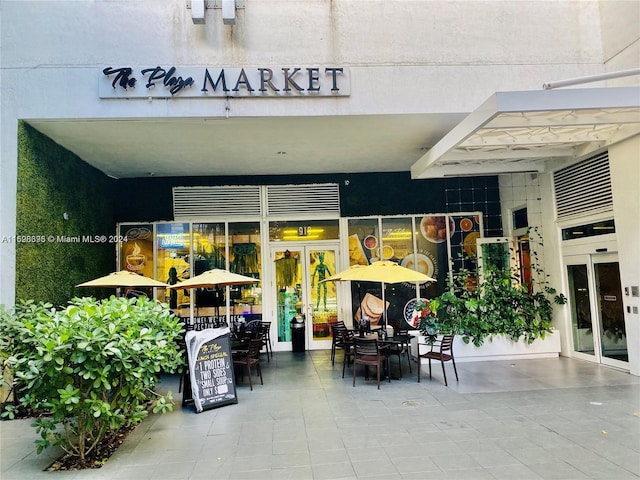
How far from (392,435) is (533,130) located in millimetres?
4599

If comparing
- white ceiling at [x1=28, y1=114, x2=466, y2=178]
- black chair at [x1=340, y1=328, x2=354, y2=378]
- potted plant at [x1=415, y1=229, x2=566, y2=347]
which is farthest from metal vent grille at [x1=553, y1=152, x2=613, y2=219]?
black chair at [x1=340, y1=328, x2=354, y2=378]

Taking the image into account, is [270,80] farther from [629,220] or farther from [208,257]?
[629,220]

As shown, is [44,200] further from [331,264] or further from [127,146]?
[331,264]

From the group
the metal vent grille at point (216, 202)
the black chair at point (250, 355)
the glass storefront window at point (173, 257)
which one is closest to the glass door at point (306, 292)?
the metal vent grille at point (216, 202)

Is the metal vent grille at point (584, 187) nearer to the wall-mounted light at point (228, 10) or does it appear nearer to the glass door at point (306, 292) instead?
the glass door at point (306, 292)

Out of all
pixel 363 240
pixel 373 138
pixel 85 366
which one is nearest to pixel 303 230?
pixel 363 240

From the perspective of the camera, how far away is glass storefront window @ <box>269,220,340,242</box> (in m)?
10.7

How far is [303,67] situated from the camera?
6.93 metres

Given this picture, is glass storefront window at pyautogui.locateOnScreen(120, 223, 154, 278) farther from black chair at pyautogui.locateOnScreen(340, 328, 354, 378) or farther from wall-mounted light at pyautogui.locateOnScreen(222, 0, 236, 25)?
wall-mounted light at pyautogui.locateOnScreen(222, 0, 236, 25)

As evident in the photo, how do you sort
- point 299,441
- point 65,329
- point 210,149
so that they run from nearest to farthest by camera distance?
point 65,329, point 299,441, point 210,149

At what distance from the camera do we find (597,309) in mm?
7898

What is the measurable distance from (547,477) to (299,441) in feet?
7.59

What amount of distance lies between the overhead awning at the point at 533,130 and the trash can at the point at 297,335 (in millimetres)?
4355

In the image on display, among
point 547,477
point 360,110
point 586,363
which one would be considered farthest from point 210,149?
point 586,363
